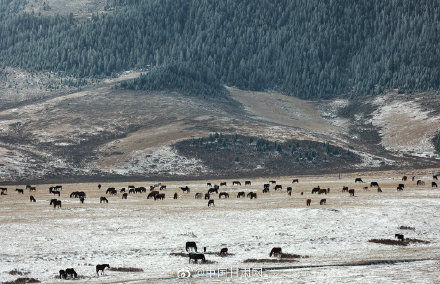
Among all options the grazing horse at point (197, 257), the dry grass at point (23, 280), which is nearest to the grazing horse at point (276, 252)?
the grazing horse at point (197, 257)

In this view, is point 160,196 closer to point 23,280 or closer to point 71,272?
point 71,272

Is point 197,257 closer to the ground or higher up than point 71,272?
higher up

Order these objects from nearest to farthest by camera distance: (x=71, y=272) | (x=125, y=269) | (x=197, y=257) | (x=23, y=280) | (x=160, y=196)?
1. (x=23, y=280)
2. (x=71, y=272)
3. (x=125, y=269)
4. (x=197, y=257)
5. (x=160, y=196)

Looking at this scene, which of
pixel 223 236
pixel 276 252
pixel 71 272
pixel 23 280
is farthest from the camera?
pixel 223 236

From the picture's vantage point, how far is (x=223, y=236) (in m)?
41.9

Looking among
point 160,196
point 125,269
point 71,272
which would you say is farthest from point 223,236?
point 160,196

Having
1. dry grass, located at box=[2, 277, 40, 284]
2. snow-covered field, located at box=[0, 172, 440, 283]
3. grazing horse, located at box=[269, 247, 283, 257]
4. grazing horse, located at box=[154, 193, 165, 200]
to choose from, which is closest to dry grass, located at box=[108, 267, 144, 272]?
snow-covered field, located at box=[0, 172, 440, 283]

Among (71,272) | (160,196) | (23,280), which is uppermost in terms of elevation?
(160,196)

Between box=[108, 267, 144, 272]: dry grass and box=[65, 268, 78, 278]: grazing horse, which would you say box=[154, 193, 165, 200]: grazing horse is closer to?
box=[108, 267, 144, 272]: dry grass

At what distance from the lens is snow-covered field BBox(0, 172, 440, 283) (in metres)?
30.3

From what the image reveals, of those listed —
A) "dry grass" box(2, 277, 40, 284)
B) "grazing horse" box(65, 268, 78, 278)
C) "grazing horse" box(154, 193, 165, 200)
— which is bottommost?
"dry grass" box(2, 277, 40, 284)

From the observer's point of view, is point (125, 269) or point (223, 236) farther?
point (223, 236)

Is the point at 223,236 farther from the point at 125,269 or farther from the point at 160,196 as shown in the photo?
the point at 160,196

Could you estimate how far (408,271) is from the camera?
28.4 meters
